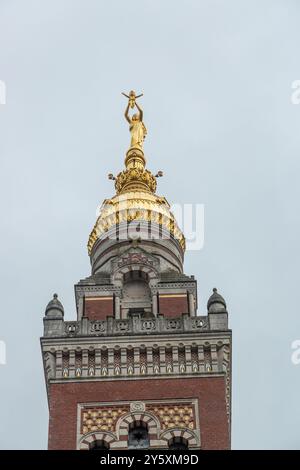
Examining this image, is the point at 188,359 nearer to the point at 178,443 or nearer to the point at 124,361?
the point at 124,361

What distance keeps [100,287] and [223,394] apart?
810cm

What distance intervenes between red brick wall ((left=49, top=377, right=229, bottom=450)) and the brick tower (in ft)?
0.11

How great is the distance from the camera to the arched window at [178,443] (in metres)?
43.7

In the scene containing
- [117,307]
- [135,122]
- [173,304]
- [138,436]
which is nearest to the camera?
[138,436]

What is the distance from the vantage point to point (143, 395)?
Answer: 45094 millimetres

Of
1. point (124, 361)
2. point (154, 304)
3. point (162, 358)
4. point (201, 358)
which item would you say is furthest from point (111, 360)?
point (154, 304)

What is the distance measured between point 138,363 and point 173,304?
4956 mm

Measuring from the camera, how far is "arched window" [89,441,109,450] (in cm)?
4353

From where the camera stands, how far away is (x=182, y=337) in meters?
46.7

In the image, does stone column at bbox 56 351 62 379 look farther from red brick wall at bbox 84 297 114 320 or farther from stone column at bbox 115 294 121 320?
stone column at bbox 115 294 121 320

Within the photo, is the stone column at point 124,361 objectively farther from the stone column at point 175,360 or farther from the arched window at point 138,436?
the arched window at point 138,436

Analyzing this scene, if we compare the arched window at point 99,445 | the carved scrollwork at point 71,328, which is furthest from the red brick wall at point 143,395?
the carved scrollwork at point 71,328
